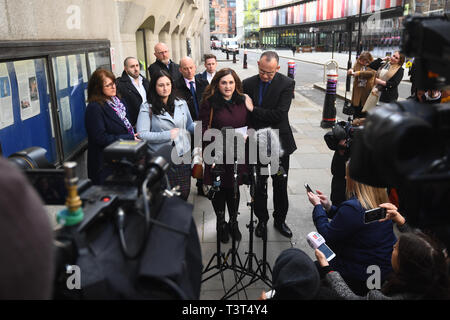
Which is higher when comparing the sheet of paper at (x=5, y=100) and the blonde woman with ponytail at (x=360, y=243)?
the sheet of paper at (x=5, y=100)

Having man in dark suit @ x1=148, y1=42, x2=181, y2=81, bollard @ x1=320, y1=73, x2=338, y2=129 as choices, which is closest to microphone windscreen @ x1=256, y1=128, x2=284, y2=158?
man in dark suit @ x1=148, y1=42, x2=181, y2=81

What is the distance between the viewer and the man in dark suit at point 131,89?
5.41 meters

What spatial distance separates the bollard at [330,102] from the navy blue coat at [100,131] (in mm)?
6573

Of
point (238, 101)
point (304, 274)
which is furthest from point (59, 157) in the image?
point (304, 274)

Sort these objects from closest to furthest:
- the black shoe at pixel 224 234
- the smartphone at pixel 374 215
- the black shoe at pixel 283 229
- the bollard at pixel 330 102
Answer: the smartphone at pixel 374 215, the black shoe at pixel 224 234, the black shoe at pixel 283 229, the bollard at pixel 330 102

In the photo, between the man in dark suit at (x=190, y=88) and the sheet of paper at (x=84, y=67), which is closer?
the man in dark suit at (x=190, y=88)

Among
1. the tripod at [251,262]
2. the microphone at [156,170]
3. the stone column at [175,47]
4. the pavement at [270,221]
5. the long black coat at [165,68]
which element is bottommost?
the pavement at [270,221]

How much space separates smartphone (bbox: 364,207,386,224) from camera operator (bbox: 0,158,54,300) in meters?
2.27

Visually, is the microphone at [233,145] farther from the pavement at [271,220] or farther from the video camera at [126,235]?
the video camera at [126,235]

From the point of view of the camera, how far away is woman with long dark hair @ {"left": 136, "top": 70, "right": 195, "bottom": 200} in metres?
3.91

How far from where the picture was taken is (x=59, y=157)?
4.94 metres

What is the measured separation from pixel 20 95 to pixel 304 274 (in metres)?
3.52

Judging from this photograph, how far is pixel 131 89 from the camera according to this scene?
17.9ft

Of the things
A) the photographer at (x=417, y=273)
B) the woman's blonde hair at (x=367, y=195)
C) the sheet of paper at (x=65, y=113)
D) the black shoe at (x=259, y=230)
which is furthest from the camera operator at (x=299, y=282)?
the sheet of paper at (x=65, y=113)
